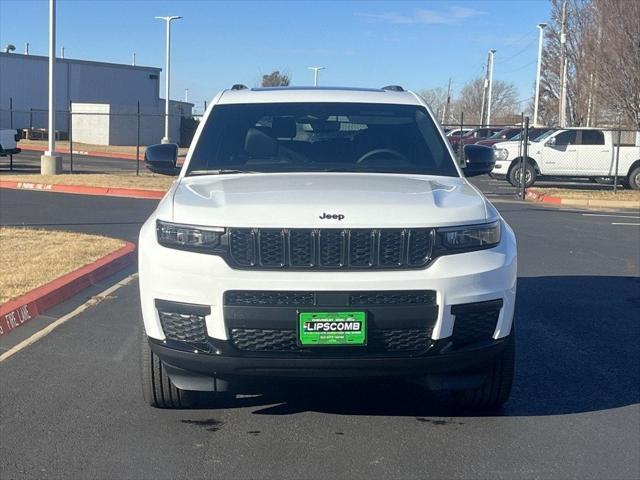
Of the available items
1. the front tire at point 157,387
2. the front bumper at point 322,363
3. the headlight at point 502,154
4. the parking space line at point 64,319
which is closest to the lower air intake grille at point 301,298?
the front bumper at point 322,363

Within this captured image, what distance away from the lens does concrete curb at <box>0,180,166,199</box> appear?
1982 cm

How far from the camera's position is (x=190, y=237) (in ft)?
13.9

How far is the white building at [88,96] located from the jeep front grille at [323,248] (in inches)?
1591

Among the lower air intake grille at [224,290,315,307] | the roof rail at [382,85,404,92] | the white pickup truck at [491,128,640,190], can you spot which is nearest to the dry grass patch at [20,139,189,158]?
the white pickup truck at [491,128,640,190]

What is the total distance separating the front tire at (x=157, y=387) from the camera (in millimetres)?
4680

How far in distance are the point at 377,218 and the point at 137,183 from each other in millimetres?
18142

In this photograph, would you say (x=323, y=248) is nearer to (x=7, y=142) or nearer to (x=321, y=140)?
(x=321, y=140)

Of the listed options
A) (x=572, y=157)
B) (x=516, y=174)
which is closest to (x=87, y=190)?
(x=516, y=174)

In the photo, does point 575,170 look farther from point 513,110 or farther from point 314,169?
point 513,110

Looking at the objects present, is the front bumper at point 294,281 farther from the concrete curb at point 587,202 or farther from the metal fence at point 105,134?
the metal fence at point 105,134

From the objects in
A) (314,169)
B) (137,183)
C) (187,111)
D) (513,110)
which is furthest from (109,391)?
(513,110)

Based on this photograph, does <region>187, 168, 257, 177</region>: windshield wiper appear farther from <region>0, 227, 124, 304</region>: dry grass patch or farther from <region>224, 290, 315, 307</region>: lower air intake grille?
<region>0, 227, 124, 304</region>: dry grass patch

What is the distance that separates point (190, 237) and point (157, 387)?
3.42 feet

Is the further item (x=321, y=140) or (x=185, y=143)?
(x=185, y=143)
